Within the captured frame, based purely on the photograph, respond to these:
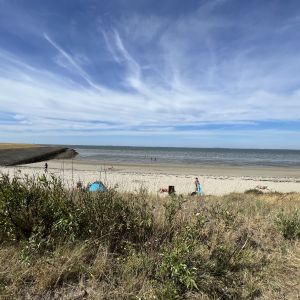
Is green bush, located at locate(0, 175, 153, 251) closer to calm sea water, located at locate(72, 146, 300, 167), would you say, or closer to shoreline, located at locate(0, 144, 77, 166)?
shoreline, located at locate(0, 144, 77, 166)

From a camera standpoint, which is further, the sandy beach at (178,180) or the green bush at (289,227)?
the sandy beach at (178,180)

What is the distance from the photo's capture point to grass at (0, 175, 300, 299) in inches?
132

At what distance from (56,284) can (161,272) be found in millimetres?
1013

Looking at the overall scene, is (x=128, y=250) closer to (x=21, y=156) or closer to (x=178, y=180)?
(x=178, y=180)

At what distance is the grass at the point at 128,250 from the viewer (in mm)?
3354

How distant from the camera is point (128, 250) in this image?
4066 millimetres

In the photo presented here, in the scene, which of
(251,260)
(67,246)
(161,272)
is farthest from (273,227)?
(67,246)

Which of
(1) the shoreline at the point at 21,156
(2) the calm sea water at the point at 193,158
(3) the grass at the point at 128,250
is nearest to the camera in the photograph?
(3) the grass at the point at 128,250

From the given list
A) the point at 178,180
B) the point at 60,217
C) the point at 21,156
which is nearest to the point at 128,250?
the point at 60,217

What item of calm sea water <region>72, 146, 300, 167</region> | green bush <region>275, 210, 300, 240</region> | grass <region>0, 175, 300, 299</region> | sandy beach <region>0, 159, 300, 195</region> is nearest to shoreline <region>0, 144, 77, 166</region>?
calm sea water <region>72, 146, 300, 167</region>

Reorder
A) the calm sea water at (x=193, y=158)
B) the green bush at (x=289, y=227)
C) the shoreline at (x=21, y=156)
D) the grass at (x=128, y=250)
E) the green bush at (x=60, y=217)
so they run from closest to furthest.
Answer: the grass at (x=128, y=250) → the green bush at (x=60, y=217) → the green bush at (x=289, y=227) → the shoreline at (x=21, y=156) → the calm sea water at (x=193, y=158)

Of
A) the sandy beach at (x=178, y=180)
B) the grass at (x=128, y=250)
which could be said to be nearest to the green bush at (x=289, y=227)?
the grass at (x=128, y=250)

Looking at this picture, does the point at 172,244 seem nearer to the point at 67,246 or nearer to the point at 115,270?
the point at 115,270

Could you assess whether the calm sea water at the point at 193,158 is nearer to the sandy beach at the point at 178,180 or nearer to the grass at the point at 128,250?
the sandy beach at the point at 178,180
